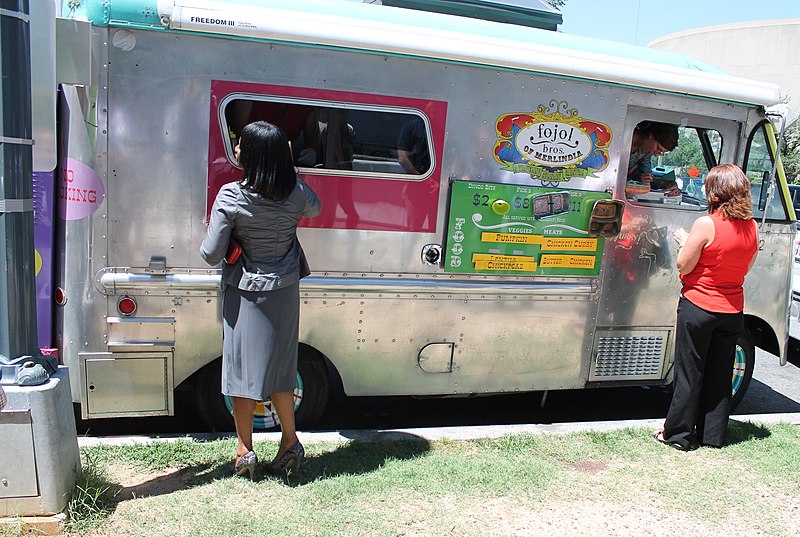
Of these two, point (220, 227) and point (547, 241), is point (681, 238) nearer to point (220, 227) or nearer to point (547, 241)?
point (547, 241)

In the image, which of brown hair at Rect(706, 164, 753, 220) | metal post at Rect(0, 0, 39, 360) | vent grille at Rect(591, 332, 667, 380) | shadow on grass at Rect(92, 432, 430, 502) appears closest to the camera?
metal post at Rect(0, 0, 39, 360)

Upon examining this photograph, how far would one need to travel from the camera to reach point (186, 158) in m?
3.81

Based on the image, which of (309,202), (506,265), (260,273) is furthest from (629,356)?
(260,273)

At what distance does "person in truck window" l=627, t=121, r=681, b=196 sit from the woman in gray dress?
8.03 ft

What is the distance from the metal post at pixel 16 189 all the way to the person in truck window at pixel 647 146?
12.3 feet

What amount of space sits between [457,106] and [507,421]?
8.19 feet

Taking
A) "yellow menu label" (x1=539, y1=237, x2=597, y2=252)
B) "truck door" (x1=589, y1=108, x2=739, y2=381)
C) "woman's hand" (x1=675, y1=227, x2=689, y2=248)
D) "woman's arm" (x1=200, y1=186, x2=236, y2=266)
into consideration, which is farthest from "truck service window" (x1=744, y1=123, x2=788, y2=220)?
"woman's arm" (x1=200, y1=186, x2=236, y2=266)

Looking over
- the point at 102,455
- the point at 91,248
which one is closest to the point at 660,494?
the point at 102,455

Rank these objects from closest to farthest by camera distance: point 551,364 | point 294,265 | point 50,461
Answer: point 50,461 → point 294,265 → point 551,364

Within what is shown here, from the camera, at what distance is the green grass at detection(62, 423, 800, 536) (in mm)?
3180

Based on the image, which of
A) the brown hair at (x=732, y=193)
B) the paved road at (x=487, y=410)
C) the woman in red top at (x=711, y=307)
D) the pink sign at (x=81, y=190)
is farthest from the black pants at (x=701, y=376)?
the pink sign at (x=81, y=190)

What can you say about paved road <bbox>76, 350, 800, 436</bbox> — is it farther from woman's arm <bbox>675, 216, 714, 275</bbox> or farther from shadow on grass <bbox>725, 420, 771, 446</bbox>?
woman's arm <bbox>675, 216, 714, 275</bbox>

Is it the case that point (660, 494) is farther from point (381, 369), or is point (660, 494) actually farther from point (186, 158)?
point (186, 158)

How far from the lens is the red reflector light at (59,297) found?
12.6 feet
